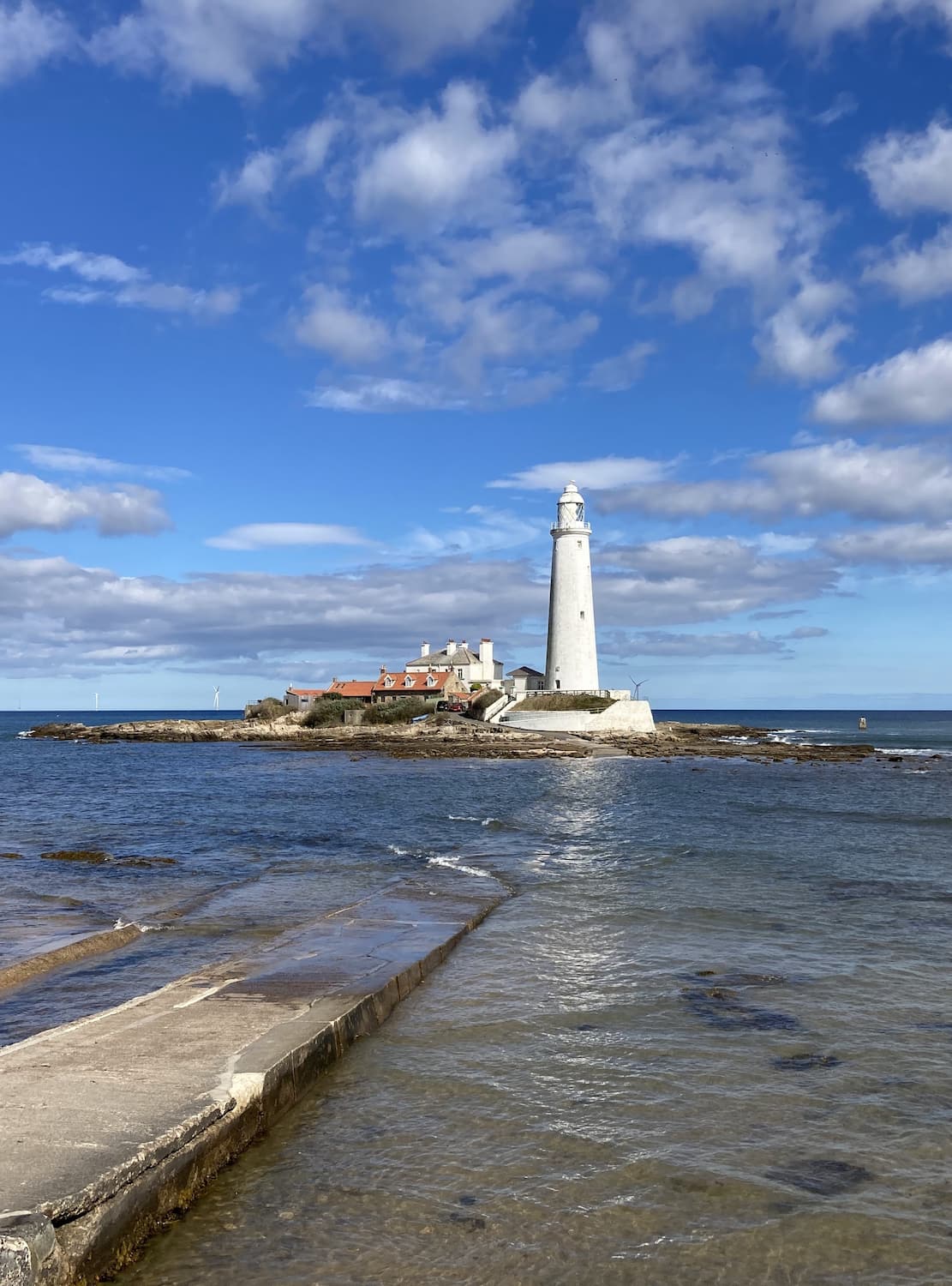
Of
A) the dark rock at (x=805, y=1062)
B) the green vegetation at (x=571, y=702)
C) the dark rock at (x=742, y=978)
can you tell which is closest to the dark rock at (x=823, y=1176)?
the dark rock at (x=805, y=1062)

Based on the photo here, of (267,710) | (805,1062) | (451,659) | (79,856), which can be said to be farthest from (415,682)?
(805,1062)

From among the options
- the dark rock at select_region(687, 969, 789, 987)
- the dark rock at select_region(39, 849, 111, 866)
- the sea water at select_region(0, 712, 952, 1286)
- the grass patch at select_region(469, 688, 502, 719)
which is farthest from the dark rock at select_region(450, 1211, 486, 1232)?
the grass patch at select_region(469, 688, 502, 719)

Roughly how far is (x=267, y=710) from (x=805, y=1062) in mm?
94364

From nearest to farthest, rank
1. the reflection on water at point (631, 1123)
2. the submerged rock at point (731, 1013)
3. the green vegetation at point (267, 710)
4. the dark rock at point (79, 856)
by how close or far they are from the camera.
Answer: the reflection on water at point (631, 1123), the submerged rock at point (731, 1013), the dark rock at point (79, 856), the green vegetation at point (267, 710)

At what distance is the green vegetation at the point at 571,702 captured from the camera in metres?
69.0

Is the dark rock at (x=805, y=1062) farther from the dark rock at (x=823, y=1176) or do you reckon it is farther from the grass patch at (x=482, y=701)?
the grass patch at (x=482, y=701)

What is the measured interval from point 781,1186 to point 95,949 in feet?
29.8

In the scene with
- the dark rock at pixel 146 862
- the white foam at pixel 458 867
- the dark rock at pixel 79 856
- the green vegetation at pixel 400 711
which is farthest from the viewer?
the green vegetation at pixel 400 711

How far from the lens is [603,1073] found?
302 inches

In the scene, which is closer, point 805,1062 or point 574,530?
point 805,1062

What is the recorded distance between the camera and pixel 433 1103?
280 inches

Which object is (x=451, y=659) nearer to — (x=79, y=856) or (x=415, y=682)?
(x=415, y=682)

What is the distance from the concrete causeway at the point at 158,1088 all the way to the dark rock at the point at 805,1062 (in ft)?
11.5

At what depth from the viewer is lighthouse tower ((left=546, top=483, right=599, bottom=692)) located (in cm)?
6812
